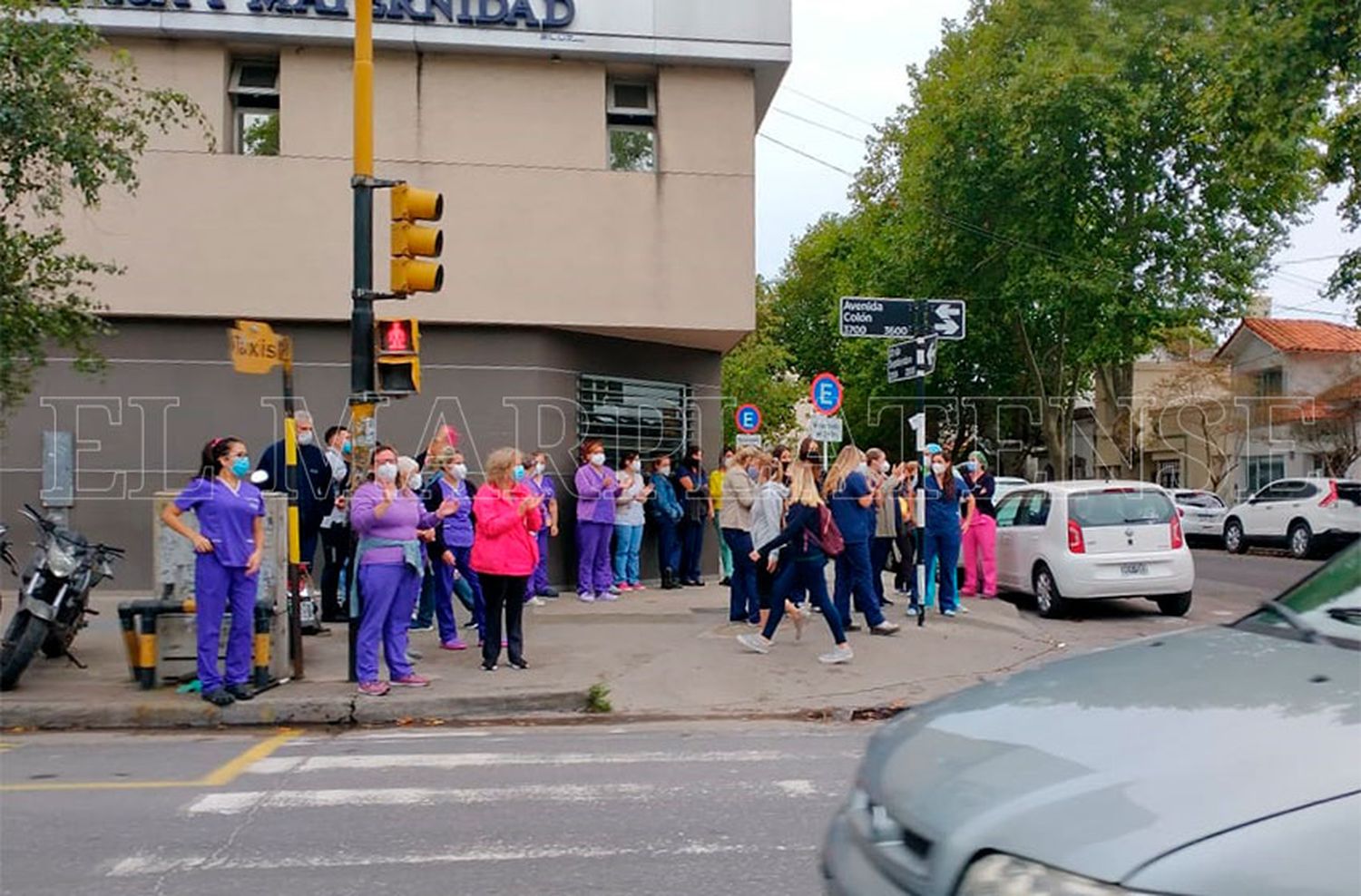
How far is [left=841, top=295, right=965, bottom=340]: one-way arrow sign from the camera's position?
1373cm

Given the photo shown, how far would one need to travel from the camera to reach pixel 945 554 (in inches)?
546

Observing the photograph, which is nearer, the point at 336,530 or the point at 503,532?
the point at 503,532

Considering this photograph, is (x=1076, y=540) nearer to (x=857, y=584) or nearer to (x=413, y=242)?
(x=857, y=584)

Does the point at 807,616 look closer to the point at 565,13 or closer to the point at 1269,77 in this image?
the point at 565,13

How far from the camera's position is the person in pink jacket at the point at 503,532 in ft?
33.0

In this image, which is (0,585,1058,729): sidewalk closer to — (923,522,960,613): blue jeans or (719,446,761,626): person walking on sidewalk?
(719,446,761,626): person walking on sidewalk

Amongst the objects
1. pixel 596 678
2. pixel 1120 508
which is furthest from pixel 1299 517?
pixel 596 678

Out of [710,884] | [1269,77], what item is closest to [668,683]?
[710,884]

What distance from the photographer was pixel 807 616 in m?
13.4

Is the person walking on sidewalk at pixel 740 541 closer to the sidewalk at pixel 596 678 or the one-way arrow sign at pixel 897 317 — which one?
the sidewalk at pixel 596 678

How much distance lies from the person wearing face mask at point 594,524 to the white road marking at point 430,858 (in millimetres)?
9304

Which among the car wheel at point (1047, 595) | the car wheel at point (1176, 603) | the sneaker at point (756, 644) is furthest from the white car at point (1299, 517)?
the sneaker at point (756, 644)

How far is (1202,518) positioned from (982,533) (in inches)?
715

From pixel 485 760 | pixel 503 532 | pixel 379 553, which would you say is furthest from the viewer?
pixel 503 532
